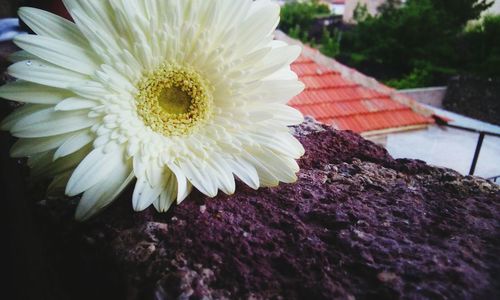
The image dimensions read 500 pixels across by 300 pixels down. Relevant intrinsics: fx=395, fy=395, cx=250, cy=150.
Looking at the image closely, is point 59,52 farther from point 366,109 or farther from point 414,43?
point 414,43

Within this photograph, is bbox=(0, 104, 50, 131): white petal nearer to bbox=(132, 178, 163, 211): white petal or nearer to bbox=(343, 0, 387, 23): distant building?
bbox=(132, 178, 163, 211): white petal

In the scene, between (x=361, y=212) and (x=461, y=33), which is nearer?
(x=361, y=212)

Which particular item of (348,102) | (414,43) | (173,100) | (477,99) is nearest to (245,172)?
(173,100)

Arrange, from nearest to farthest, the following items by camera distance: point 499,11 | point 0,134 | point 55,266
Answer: point 55,266, point 0,134, point 499,11

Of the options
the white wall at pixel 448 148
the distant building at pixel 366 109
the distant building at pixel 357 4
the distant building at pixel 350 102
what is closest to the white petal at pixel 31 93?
the white wall at pixel 448 148

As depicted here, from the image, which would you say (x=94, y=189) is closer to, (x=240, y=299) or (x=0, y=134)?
(x=240, y=299)

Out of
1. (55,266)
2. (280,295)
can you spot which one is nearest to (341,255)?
(280,295)
